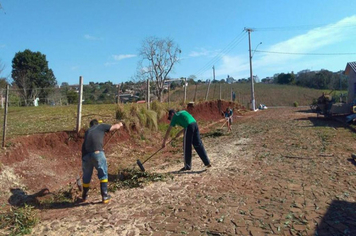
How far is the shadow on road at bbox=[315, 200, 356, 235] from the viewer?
3.92 m

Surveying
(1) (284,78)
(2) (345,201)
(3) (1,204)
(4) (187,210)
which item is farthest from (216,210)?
(1) (284,78)

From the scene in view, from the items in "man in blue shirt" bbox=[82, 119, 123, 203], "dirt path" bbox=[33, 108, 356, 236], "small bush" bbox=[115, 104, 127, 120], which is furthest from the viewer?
"small bush" bbox=[115, 104, 127, 120]

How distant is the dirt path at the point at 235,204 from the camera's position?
4172 millimetres

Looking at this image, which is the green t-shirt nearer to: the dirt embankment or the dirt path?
the dirt path

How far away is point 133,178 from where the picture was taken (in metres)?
6.59

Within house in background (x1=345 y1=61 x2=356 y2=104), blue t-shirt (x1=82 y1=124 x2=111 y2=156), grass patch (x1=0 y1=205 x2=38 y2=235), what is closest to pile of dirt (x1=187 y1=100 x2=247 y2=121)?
house in background (x1=345 y1=61 x2=356 y2=104)

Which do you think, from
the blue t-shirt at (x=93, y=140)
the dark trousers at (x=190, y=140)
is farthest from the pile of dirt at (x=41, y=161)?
the dark trousers at (x=190, y=140)

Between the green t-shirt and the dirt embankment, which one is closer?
the dirt embankment

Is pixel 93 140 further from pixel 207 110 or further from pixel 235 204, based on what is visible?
pixel 207 110

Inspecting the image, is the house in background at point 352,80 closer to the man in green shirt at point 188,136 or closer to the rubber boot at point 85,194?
the man in green shirt at point 188,136

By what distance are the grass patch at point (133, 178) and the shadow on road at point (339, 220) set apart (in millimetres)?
3401

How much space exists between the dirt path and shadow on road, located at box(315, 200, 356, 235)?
12 mm

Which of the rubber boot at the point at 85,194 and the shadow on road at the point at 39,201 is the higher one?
the rubber boot at the point at 85,194

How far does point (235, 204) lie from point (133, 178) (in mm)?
2631
